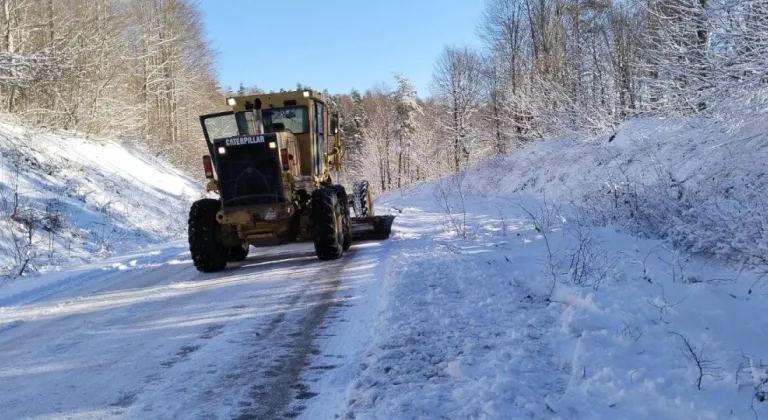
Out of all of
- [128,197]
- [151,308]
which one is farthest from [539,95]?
[151,308]

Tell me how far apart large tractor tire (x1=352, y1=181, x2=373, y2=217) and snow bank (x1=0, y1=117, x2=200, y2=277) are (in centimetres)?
533

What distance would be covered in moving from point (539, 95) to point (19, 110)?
68.9ft

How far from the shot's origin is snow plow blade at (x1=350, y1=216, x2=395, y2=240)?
35.4 feet

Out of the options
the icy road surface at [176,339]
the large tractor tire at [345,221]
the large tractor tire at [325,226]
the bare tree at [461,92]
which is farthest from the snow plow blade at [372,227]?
the bare tree at [461,92]

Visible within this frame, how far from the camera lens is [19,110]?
63.1 ft

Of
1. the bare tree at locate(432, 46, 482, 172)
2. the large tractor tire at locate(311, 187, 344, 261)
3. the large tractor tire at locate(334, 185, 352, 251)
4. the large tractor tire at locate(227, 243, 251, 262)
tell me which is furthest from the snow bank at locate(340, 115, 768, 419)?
the bare tree at locate(432, 46, 482, 172)

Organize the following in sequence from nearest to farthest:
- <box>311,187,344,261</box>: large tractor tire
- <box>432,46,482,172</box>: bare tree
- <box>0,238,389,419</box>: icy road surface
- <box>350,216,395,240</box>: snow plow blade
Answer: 1. <box>0,238,389,419</box>: icy road surface
2. <box>311,187,344,261</box>: large tractor tire
3. <box>350,216,395,240</box>: snow plow blade
4. <box>432,46,482,172</box>: bare tree

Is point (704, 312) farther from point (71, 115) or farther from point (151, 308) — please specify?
point (71, 115)

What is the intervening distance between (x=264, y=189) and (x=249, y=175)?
32cm

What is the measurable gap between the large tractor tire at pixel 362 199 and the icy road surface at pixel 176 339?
5.79 meters

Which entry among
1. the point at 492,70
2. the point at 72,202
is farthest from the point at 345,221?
the point at 492,70

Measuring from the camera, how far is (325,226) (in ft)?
28.3

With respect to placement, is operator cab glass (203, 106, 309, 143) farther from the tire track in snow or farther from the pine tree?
the pine tree

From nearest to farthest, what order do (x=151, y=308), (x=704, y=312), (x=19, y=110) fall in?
1. (x=704, y=312)
2. (x=151, y=308)
3. (x=19, y=110)
